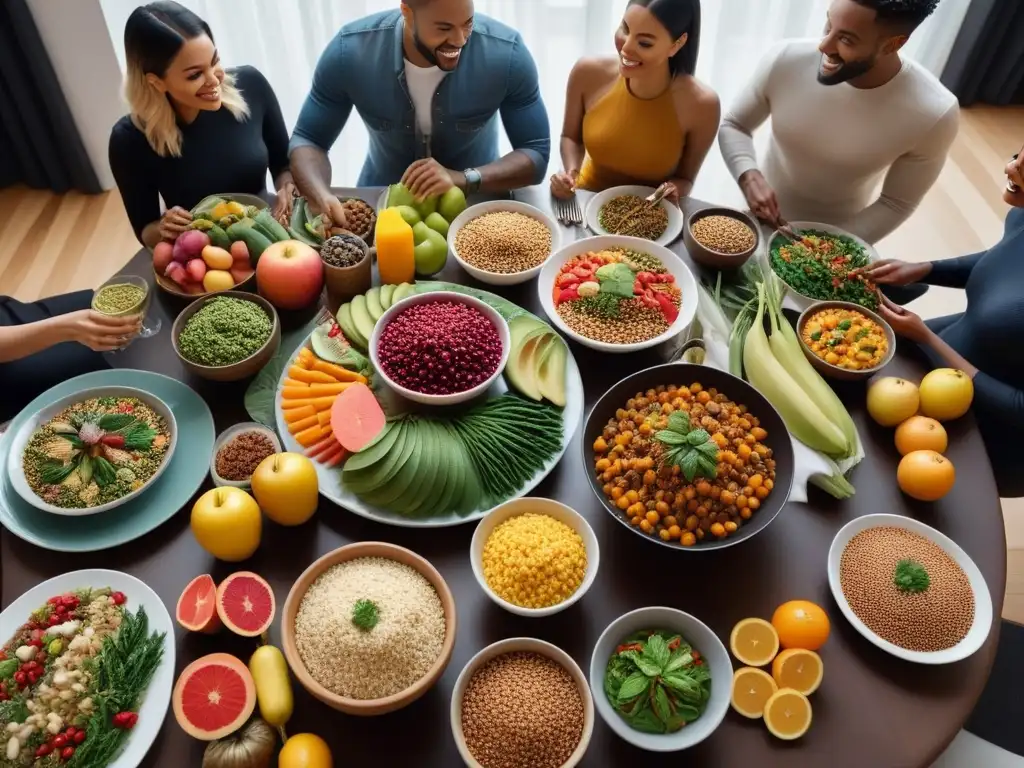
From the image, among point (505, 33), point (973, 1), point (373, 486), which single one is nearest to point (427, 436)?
point (373, 486)

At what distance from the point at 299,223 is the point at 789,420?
5.26 ft

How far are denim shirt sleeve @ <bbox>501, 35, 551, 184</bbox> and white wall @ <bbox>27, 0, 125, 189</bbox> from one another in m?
2.33

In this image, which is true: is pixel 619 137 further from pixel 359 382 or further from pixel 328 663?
pixel 328 663

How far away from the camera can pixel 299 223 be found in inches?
88.7

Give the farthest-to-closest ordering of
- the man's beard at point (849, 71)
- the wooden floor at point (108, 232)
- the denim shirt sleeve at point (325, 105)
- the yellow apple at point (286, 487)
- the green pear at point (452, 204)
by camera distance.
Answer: the wooden floor at point (108, 232)
the denim shirt sleeve at point (325, 105)
the green pear at point (452, 204)
the man's beard at point (849, 71)
the yellow apple at point (286, 487)

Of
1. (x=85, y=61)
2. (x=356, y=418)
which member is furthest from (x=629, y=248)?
(x=85, y=61)

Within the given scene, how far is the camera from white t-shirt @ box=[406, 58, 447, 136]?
2582 millimetres

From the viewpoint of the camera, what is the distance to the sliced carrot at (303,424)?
1.76m

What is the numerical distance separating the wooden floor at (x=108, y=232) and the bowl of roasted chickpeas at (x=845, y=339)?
2.14 meters

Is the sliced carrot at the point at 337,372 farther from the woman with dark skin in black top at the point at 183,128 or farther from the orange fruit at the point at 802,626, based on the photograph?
the orange fruit at the point at 802,626

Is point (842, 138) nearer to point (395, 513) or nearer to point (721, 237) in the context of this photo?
point (721, 237)

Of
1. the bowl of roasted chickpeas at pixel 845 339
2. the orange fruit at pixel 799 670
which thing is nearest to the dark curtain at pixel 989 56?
the bowl of roasted chickpeas at pixel 845 339

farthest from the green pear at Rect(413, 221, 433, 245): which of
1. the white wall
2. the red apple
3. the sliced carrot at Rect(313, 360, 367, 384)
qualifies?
the white wall

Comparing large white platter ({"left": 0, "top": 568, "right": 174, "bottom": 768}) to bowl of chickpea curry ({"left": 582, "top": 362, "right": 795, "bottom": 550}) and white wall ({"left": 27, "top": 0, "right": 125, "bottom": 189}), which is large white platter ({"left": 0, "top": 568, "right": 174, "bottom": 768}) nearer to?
bowl of chickpea curry ({"left": 582, "top": 362, "right": 795, "bottom": 550})
